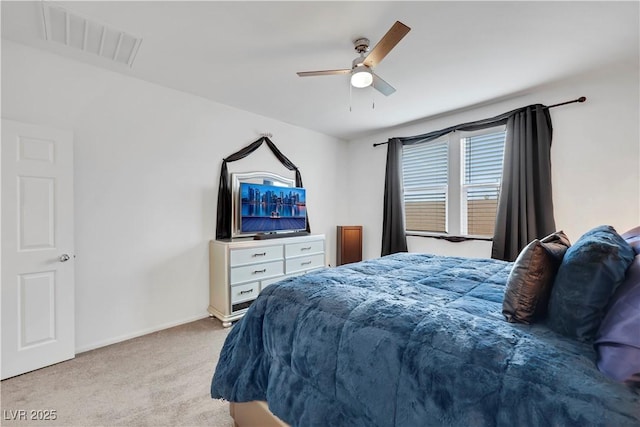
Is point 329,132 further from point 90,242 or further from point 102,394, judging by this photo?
point 102,394

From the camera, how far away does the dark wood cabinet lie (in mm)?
4719

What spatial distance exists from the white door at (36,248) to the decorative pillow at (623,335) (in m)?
3.30

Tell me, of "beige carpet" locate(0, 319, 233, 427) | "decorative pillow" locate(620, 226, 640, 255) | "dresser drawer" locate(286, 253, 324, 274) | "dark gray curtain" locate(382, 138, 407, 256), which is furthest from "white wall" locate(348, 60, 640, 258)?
"beige carpet" locate(0, 319, 233, 427)

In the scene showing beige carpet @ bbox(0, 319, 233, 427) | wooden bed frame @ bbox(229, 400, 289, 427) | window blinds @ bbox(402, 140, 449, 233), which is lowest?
beige carpet @ bbox(0, 319, 233, 427)

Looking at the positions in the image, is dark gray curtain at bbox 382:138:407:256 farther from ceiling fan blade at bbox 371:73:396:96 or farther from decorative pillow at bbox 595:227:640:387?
decorative pillow at bbox 595:227:640:387

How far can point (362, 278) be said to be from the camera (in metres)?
1.74

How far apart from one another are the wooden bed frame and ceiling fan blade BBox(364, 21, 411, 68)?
7.29ft

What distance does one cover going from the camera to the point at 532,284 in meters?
1.08

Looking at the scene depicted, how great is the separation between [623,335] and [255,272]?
9.76 feet

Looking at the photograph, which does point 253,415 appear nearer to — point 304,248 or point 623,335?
point 623,335

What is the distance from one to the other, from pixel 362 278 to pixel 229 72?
91.6 inches

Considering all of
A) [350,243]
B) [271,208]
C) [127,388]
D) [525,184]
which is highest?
[525,184]

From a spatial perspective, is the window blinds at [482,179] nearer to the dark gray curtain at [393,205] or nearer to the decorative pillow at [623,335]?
the dark gray curtain at [393,205]

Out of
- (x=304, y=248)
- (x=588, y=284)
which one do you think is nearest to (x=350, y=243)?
(x=304, y=248)
